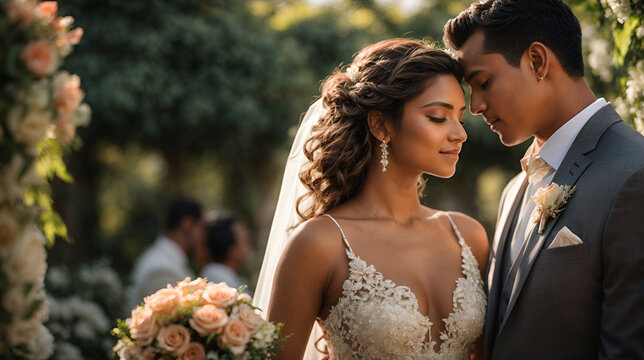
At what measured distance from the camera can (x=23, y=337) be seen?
187 centimetres

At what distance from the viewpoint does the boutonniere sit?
8.86ft

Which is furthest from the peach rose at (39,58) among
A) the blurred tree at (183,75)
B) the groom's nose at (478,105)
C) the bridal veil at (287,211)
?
the blurred tree at (183,75)

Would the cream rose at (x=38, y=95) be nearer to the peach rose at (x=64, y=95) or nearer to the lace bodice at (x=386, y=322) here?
the peach rose at (x=64, y=95)

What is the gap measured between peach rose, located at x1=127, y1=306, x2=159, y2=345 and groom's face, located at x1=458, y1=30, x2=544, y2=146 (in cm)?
189

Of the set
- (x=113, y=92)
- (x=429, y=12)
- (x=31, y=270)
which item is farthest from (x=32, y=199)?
(x=429, y=12)

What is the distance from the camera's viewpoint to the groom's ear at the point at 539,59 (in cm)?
297

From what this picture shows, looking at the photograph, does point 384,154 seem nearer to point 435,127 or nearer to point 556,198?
point 435,127

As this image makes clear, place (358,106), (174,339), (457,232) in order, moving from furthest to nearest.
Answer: (457,232) < (358,106) < (174,339)

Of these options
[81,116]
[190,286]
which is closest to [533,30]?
[190,286]

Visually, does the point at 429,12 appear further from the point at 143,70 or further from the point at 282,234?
the point at 282,234

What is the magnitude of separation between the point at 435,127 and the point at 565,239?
2.77 ft

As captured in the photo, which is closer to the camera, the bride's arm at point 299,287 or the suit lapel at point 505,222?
the bride's arm at point 299,287

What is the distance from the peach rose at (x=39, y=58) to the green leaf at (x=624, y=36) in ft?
8.96

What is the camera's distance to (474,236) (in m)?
3.54
